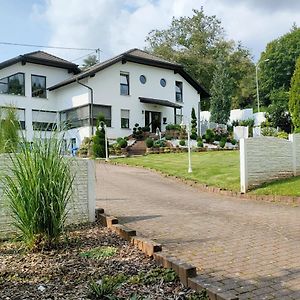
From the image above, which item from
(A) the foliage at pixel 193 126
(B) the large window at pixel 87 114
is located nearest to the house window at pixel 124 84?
(B) the large window at pixel 87 114

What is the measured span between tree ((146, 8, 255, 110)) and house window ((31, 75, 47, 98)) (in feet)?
67.4

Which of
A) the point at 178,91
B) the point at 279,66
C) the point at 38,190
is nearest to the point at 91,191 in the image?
the point at 38,190

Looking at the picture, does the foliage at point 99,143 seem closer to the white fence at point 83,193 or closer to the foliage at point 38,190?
the white fence at point 83,193

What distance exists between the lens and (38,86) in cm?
3225

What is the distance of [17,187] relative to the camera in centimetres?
492

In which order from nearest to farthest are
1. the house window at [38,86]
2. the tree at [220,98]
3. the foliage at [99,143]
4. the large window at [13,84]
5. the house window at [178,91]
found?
the foliage at [99,143]
the large window at [13,84]
the house window at [38,86]
the house window at [178,91]
the tree at [220,98]

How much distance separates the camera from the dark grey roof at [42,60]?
99.6ft

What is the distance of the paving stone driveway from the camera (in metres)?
4.04

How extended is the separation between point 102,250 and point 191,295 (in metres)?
1.61

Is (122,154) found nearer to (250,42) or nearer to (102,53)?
(102,53)

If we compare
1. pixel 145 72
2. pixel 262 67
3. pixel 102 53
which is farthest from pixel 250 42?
pixel 145 72

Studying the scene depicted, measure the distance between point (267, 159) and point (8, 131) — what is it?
262 inches

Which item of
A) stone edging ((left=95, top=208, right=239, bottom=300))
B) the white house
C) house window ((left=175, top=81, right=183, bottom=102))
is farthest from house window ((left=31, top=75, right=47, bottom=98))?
stone edging ((left=95, top=208, right=239, bottom=300))

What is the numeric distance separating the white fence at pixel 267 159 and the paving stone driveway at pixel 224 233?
918 millimetres
